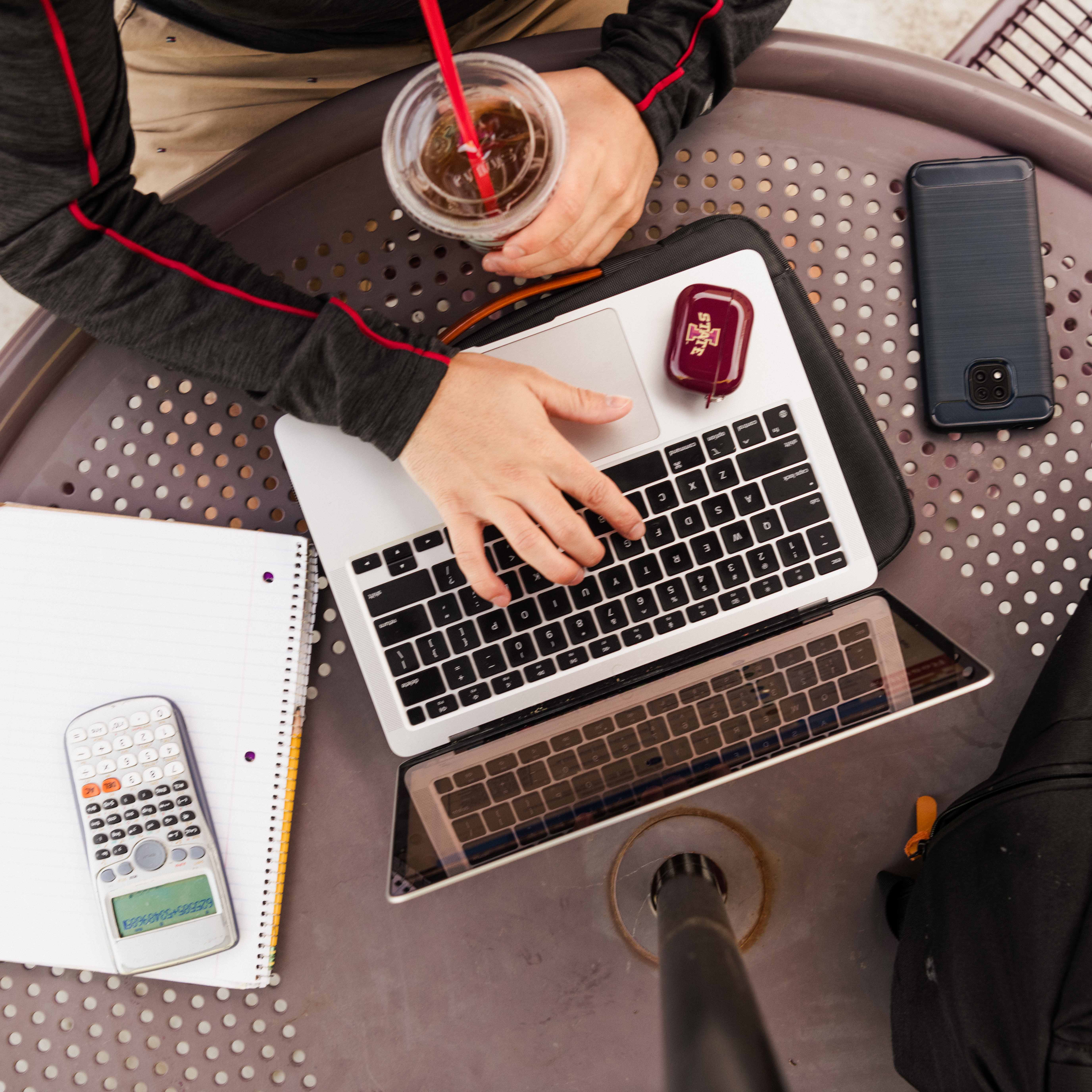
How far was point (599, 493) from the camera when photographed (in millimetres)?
571

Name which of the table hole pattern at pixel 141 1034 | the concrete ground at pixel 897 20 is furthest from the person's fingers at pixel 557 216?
the concrete ground at pixel 897 20

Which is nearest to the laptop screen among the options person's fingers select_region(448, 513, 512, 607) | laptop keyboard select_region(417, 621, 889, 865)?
laptop keyboard select_region(417, 621, 889, 865)

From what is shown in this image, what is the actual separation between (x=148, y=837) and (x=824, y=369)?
65 centimetres

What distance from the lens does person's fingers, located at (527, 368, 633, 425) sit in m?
0.57

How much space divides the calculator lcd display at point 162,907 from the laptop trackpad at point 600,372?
0.46m

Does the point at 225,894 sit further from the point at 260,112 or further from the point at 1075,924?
the point at 260,112

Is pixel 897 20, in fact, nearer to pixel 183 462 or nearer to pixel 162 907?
pixel 183 462

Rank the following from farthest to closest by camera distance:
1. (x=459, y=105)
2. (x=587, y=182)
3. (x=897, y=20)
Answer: (x=897, y=20), (x=587, y=182), (x=459, y=105)

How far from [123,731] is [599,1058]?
1.51 ft

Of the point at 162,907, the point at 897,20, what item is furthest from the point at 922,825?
the point at 897,20

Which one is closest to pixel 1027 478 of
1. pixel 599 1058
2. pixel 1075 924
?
pixel 1075 924

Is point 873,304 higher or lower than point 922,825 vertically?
higher

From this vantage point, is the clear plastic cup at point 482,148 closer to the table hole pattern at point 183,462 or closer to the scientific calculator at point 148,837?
the table hole pattern at point 183,462

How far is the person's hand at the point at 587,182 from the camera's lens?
0.57m
